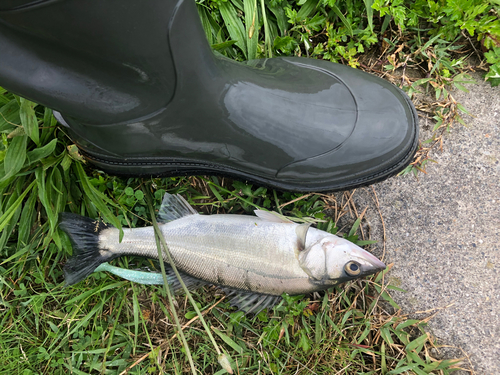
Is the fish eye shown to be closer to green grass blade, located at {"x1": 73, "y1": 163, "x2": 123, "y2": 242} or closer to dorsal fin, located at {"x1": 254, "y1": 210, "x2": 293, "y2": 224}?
dorsal fin, located at {"x1": 254, "y1": 210, "x2": 293, "y2": 224}

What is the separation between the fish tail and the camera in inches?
90.9

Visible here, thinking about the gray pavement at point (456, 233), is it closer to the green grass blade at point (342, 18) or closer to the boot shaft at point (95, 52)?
the green grass blade at point (342, 18)

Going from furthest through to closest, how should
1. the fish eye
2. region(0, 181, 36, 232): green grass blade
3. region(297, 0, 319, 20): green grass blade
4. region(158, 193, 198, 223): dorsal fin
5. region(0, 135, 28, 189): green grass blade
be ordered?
region(297, 0, 319, 20): green grass blade
region(158, 193, 198, 223): dorsal fin
region(0, 181, 36, 232): green grass blade
the fish eye
region(0, 135, 28, 189): green grass blade

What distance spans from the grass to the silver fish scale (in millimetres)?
193

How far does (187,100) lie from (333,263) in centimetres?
135

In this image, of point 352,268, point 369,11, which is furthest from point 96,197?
point 369,11

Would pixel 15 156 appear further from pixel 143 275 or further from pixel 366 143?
pixel 366 143

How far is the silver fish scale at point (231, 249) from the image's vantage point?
2.20 metres

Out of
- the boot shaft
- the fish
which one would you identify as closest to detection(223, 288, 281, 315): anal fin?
the fish

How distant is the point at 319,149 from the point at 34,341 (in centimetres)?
255

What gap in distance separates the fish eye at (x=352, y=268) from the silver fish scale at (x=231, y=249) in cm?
26

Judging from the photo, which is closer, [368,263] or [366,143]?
[366,143]

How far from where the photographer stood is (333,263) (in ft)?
7.11

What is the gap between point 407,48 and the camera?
2.57 meters
